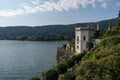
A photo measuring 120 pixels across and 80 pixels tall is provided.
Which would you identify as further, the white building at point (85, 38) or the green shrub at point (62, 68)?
the white building at point (85, 38)

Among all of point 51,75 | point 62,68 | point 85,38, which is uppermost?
point 85,38

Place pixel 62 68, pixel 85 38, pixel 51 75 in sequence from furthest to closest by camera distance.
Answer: pixel 85 38, pixel 62 68, pixel 51 75

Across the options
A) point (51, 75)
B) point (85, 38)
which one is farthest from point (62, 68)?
point (85, 38)

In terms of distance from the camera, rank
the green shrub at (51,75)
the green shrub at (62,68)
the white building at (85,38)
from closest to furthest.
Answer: the green shrub at (51,75) < the green shrub at (62,68) < the white building at (85,38)

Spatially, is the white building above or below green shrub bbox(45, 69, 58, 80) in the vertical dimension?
above

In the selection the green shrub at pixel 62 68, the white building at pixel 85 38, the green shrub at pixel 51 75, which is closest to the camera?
the green shrub at pixel 51 75

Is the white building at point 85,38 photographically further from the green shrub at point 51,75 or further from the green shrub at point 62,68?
the green shrub at point 51,75

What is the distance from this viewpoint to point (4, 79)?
55594 mm

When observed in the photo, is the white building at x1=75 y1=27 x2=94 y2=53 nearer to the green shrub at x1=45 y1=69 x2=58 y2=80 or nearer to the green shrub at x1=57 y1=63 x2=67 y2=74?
the green shrub at x1=57 y1=63 x2=67 y2=74

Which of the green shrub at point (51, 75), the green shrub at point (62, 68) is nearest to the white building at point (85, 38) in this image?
the green shrub at point (62, 68)

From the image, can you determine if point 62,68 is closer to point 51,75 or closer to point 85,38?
point 51,75

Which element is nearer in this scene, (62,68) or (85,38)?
(62,68)

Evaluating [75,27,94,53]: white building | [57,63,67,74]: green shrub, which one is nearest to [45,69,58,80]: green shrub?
[57,63,67,74]: green shrub

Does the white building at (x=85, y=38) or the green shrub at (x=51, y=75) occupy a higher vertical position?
the white building at (x=85, y=38)
